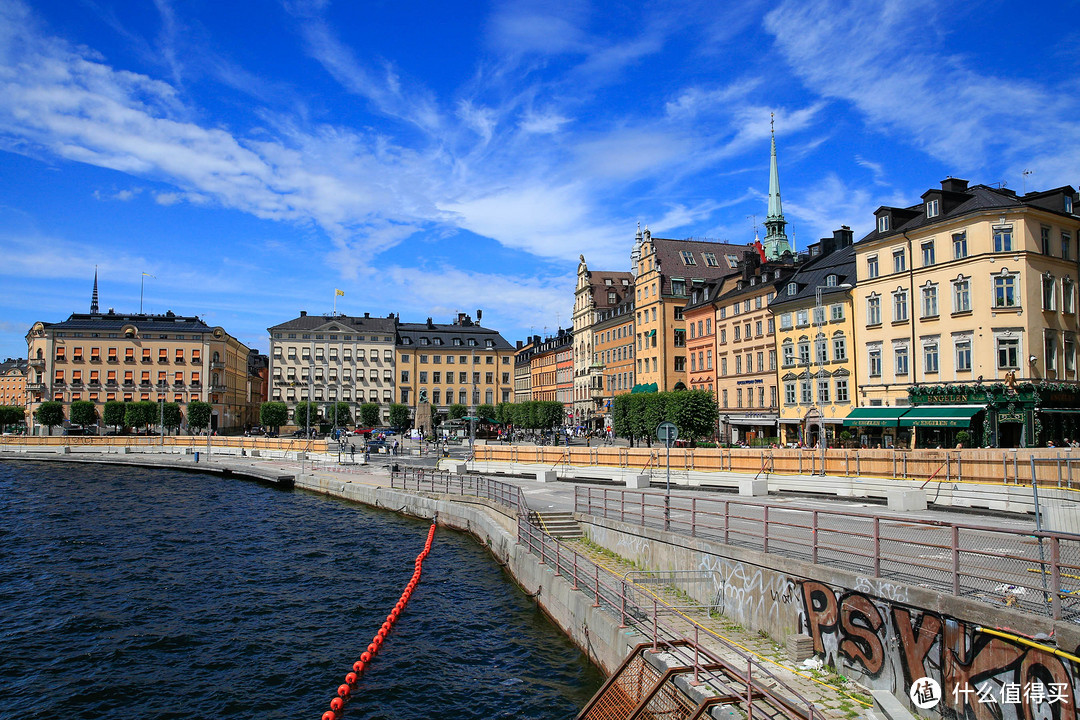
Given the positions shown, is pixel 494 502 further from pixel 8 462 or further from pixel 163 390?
pixel 163 390

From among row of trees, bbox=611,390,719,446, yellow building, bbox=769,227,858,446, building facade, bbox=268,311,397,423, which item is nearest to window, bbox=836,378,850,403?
yellow building, bbox=769,227,858,446

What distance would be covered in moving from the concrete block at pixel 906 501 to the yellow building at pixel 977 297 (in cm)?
2111

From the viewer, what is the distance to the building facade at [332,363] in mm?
112250

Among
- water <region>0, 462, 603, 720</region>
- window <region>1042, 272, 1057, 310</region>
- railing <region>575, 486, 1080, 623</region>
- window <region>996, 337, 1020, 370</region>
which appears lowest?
water <region>0, 462, 603, 720</region>

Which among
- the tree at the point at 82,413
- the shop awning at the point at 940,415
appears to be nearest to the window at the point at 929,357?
the shop awning at the point at 940,415

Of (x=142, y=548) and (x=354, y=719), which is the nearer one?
(x=354, y=719)

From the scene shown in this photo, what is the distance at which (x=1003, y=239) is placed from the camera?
39.9m

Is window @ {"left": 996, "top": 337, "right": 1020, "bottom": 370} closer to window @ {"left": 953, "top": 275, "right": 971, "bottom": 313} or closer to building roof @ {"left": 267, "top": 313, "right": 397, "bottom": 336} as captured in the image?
window @ {"left": 953, "top": 275, "right": 971, "bottom": 313}

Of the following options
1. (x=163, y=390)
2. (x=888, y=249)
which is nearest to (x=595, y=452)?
(x=888, y=249)

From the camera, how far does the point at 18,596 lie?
21234 millimetres

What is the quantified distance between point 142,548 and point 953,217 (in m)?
46.2

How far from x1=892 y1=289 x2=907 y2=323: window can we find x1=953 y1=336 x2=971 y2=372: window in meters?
4.39

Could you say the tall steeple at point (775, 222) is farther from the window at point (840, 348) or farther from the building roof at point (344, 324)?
the building roof at point (344, 324)

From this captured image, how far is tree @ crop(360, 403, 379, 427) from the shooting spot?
356ft
